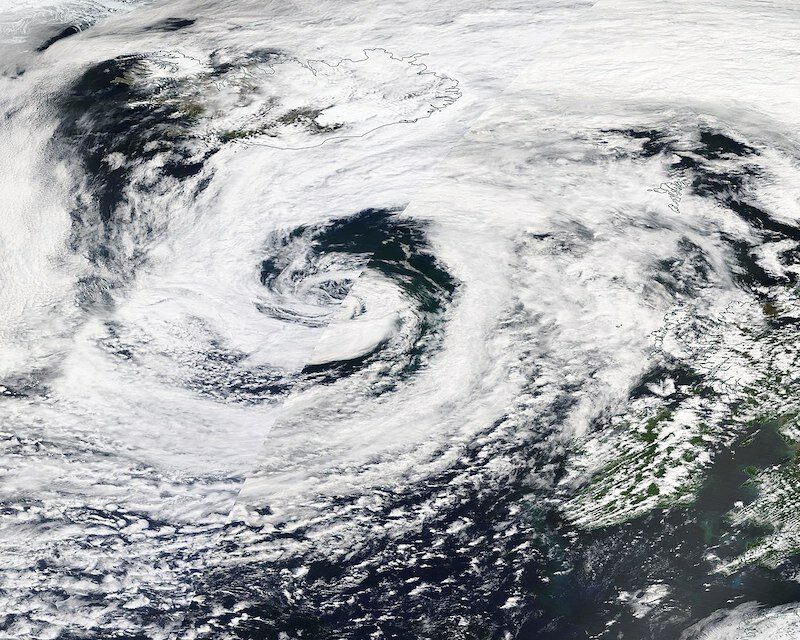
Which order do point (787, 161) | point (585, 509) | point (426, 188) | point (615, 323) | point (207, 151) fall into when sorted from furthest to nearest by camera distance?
point (207, 151)
point (426, 188)
point (787, 161)
point (615, 323)
point (585, 509)

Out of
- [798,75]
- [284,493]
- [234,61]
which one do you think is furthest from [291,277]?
[798,75]

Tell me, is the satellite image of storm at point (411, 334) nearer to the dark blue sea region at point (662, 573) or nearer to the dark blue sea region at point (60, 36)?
the dark blue sea region at point (662, 573)

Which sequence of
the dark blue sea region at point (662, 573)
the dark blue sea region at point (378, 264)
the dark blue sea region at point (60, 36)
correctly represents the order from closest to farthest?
1. the dark blue sea region at point (662, 573)
2. the dark blue sea region at point (378, 264)
3. the dark blue sea region at point (60, 36)

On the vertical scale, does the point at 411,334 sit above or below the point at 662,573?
above

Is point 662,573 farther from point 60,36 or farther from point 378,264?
point 60,36

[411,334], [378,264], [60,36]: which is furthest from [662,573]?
[60,36]

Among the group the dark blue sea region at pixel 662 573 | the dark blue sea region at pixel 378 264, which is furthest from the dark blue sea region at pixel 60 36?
the dark blue sea region at pixel 662 573

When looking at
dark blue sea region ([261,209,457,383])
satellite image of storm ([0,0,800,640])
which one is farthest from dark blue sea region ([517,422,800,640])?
dark blue sea region ([261,209,457,383])

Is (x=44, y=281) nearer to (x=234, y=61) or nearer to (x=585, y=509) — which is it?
(x=234, y=61)
